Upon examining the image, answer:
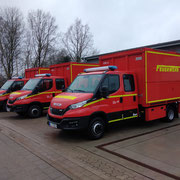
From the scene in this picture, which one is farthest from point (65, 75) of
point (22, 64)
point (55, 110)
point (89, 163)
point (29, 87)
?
point (22, 64)

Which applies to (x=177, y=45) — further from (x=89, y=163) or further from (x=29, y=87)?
(x=89, y=163)

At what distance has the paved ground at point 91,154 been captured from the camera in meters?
4.07

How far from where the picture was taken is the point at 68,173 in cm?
409

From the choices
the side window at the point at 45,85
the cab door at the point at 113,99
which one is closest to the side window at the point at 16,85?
the side window at the point at 45,85

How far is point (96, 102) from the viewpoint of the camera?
625 centimetres

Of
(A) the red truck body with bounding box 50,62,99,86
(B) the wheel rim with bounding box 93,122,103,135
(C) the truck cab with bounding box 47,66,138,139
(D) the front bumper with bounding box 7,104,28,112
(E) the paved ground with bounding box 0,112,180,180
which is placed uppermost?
(A) the red truck body with bounding box 50,62,99,86

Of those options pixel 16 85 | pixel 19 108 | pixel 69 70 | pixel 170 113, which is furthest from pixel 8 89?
pixel 170 113

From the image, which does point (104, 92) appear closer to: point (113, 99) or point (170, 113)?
point (113, 99)

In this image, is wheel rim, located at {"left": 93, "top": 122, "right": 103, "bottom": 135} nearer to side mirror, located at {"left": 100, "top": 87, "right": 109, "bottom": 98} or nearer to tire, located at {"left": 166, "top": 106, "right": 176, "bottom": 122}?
side mirror, located at {"left": 100, "top": 87, "right": 109, "bottom": 98}

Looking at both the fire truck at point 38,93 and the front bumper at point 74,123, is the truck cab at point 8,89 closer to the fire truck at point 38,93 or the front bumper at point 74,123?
the fire truck at point 38,93

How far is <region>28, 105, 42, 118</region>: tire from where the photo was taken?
1034 cm

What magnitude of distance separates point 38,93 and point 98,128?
5.34 meters

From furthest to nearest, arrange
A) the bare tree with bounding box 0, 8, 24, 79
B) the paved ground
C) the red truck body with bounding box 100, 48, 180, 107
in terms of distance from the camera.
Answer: the bare tree with bounding box 0, 8, 24, 79
the red truck body with bounding box 100, 48, 180, 107
the paved ground

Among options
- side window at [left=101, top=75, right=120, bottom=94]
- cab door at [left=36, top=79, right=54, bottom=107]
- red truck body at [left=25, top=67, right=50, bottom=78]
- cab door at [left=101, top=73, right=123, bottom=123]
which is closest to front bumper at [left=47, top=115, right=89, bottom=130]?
cab door at [left=101, top=73, right=123, bottom=123]
